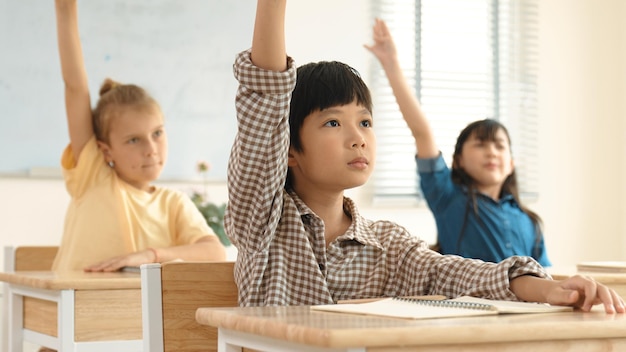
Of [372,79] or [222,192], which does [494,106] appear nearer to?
[372,79]

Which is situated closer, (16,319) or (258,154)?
(258,154)

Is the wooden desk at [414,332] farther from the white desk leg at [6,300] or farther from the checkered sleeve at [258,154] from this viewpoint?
the white desk leg at [6,300]

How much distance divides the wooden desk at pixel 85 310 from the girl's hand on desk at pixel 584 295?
1.18 metres

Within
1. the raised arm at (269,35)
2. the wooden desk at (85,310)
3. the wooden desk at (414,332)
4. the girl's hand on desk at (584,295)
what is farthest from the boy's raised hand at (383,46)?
the wooden desk at (414,332)

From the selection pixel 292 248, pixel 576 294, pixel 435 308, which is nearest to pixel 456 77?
pixel 292 248

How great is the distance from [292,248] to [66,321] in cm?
81

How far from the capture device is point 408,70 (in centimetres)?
486

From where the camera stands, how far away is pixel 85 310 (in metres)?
2.10

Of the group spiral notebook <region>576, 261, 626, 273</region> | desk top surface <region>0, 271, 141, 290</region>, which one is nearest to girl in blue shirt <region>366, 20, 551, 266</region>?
spiral notebook <region>576, 261, 626, 273</region>

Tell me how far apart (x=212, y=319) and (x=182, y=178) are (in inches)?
117

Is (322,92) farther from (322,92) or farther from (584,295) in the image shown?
(584,295)

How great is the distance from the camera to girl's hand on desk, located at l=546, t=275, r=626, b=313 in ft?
3.83

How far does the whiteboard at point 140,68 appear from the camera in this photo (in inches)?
147

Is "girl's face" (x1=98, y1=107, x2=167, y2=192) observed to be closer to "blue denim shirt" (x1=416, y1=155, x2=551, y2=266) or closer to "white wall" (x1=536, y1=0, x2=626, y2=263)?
"blue denim shirt" (x1=416, y1=155, x2=551, y2=266)
